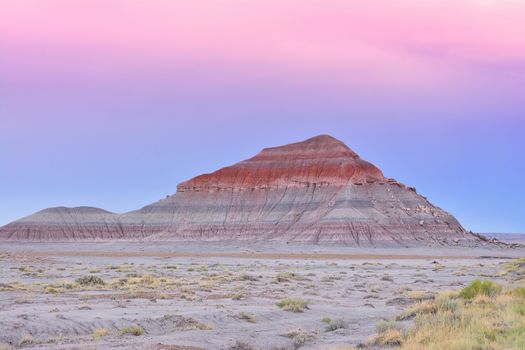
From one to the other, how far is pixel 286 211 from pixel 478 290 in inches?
3721

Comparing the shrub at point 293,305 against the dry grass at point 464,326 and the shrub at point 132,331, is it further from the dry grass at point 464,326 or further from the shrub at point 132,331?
the shrub at point 132,331

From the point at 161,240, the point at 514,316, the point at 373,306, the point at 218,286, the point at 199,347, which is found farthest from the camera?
the point at 161,240

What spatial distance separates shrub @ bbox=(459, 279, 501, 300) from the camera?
21400mm

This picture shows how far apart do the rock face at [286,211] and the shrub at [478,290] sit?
75.7 meters

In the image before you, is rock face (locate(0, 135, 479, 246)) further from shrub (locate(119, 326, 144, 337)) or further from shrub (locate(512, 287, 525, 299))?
shrub (locate(119, 326, 144, 337))

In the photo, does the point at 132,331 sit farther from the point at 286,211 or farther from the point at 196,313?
the point at 286,211

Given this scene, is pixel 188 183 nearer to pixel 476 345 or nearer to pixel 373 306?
pixel 373 306

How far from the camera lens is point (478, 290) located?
2188 cm

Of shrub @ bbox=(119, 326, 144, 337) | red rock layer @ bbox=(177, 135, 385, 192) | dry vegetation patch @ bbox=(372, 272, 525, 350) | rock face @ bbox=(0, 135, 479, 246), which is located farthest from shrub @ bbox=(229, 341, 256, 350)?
red rock layer @ bbox=(177, 135, 385, 192)

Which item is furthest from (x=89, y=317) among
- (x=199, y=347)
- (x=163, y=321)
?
(x=199, y=347)

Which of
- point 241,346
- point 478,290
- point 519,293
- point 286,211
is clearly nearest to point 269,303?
point 478,290

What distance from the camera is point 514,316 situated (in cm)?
1636

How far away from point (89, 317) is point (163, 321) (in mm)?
1858

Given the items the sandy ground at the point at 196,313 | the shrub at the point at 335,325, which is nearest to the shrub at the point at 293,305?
the sandy ground at the point at 196,313
